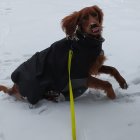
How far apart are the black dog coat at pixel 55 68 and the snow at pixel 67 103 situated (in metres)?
0.20

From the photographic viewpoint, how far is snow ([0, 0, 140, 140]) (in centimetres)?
360

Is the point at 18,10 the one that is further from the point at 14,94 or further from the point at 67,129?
the point at 67,129

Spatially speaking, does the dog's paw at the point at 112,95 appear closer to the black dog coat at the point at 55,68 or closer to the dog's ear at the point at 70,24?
the black dog coat at the point at 55,68

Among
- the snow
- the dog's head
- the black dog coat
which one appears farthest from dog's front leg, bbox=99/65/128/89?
the dog's head

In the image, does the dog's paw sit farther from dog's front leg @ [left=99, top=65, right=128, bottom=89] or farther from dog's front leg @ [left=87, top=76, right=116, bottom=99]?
dog's front leg @ [left=99, top=65, right=128, bottom=89]

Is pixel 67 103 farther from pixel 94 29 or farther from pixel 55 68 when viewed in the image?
pixel 94 29

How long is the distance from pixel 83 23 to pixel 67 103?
0.89 m

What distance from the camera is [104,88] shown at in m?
4.06

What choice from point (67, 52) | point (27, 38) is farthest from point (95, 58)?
point (27, 38)

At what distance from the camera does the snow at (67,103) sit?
360cm

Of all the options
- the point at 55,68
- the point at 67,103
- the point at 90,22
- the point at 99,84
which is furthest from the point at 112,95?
the point at 90,22

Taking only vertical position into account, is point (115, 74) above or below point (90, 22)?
below

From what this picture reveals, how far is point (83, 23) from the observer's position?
3844 millimetres

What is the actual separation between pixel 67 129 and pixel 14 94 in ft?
3.25
